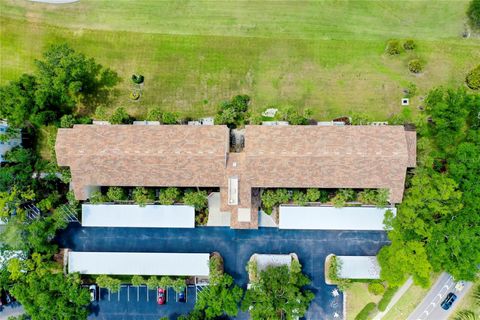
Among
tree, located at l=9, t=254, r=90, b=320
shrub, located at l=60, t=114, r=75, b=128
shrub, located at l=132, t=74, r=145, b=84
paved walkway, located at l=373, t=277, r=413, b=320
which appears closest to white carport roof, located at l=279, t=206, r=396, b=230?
paved walkway, located at l=373, t=277, r=413, b=320

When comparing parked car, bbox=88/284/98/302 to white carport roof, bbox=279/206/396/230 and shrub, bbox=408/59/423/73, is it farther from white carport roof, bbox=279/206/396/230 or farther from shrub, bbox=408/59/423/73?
shrub, bbox=408/59/423/73

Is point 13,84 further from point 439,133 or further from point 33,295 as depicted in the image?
point 439,133

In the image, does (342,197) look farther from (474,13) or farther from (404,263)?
(474,13)

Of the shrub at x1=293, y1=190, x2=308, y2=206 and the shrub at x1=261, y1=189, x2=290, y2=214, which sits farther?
the shrub at x1=293, y1=190, x2=308, y2=206

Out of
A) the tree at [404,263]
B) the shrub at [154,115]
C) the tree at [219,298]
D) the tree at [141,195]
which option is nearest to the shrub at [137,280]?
the tree at [219,298]

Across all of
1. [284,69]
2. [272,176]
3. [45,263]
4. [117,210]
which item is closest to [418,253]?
[272,176]

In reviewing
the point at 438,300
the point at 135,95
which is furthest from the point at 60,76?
the point at 438,300
